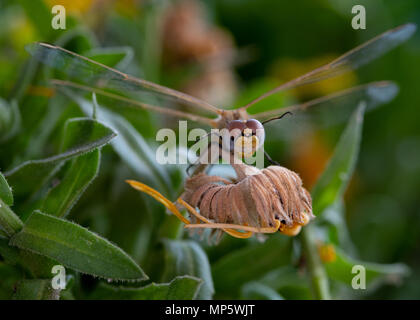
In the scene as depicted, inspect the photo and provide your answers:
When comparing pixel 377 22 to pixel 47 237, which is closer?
pixel 47 237

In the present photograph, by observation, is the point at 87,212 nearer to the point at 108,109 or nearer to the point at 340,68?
the point at 108,109

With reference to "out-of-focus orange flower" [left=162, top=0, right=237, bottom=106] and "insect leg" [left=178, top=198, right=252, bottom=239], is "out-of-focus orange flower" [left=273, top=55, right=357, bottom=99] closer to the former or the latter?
"out-of-focus orange flower" [left=162, top=0, right=237, bottom=106]

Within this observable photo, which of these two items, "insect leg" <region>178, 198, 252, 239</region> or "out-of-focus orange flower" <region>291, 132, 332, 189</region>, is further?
"out-of-focus orange flower" <region>291, 132, 332, 189</region>

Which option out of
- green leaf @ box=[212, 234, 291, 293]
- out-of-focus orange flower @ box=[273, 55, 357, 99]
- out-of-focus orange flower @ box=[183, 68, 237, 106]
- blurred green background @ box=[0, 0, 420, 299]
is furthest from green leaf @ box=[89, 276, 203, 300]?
out-of-focus orange flower @ box=[273, 55, 357, 99]

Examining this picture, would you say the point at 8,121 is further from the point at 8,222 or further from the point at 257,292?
the point at 257,292

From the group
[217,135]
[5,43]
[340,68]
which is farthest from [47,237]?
[5,43]

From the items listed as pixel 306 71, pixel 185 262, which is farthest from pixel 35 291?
pixel 306 71
